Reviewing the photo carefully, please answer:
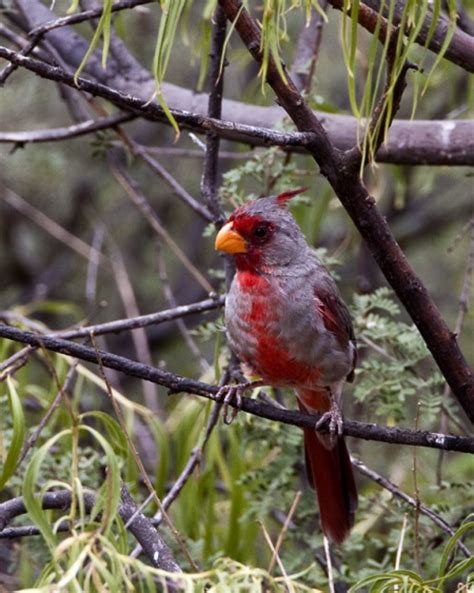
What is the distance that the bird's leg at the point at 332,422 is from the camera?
316cm

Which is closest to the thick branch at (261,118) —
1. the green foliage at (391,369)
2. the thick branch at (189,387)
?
the green foliage at (391,369)

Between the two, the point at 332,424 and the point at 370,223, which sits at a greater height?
the point at 370,223

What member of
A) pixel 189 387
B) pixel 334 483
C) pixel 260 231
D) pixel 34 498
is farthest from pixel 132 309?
pixel 34 498

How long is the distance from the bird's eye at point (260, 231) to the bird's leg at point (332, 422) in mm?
586

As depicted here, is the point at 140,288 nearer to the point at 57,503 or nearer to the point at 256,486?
the point at 256,486

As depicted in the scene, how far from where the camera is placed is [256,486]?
3.97 meters

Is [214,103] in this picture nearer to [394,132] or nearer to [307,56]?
[394,132]

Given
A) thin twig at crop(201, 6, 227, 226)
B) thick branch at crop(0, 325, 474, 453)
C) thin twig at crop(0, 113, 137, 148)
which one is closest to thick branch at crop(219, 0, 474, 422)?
A: thick branch at crop(0, 325, 474, 453)

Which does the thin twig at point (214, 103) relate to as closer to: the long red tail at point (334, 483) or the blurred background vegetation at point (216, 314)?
the blurred background vegetation at point (216, 314)

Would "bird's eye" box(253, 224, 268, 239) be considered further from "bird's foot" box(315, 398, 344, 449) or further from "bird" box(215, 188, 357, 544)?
"bird's foot" box(315, 398, 344, 449)

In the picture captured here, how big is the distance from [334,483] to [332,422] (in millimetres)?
573

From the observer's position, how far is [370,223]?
8.97 feet

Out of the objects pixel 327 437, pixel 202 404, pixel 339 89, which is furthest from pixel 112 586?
pixel 339 89

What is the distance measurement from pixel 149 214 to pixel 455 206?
326 centimetres
